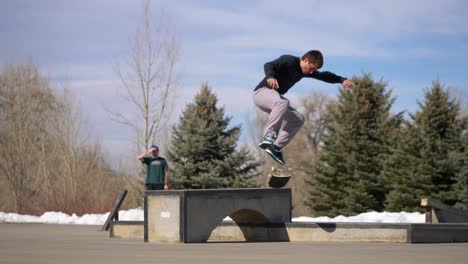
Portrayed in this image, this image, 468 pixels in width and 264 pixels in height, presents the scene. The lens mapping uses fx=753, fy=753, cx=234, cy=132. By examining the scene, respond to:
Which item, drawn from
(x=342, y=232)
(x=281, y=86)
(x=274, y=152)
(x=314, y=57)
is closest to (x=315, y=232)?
(x=342, y=232)

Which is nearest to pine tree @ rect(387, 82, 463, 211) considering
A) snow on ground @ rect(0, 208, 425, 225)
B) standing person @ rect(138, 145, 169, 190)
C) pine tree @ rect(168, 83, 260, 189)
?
pine tree @ rect(168, 83, 260, 189)

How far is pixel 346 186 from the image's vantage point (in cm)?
3431

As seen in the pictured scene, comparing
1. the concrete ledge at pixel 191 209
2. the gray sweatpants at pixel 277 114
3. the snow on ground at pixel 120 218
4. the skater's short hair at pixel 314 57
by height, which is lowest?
the snow on ground at pixel 120 218

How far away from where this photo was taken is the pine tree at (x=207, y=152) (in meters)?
31.6

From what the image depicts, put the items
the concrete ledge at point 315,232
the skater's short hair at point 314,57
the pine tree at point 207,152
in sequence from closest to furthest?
the skater's short hair at point 314,57
the concrete ledge at point 315,232
the pine tree at point 207,152

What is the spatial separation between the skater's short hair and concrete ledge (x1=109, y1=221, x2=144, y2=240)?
4.37m

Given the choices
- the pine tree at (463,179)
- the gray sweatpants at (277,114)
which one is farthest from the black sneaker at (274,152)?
the pine tree at (463,179)

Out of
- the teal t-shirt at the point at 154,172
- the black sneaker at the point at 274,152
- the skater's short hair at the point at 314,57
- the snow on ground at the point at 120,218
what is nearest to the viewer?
the skater's short hair at the point at 314,57

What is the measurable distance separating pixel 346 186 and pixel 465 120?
682 centimetres

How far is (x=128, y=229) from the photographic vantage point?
43.5 feet

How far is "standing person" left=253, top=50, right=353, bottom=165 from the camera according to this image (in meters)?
10.4

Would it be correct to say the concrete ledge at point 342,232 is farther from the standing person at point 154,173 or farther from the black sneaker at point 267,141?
the standing person at point 154,173

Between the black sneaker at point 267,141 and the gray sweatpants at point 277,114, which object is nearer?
the gray sweatpants at point 277,114

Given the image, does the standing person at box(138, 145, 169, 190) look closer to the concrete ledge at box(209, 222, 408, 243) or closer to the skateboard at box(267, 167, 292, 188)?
the concrete ledge at box(209, 222, 408, 243)
